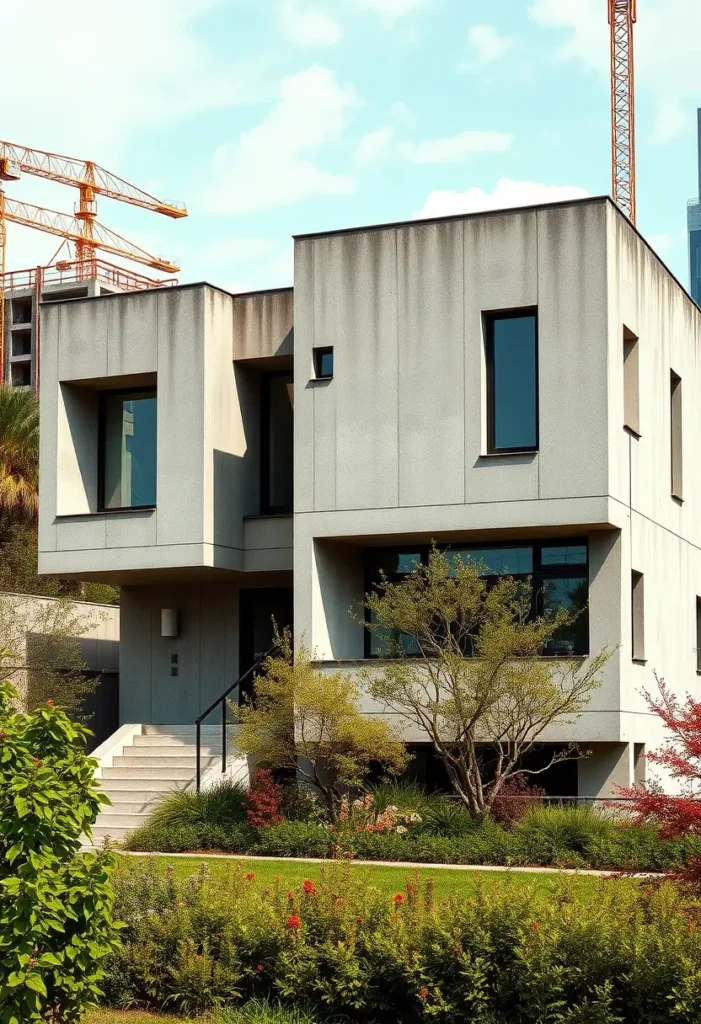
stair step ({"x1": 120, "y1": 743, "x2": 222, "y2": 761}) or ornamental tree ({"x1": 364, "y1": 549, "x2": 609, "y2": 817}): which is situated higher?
ornamental tree ({"x1": 364, "y1": 549, "x2": 609, "y2": 817})

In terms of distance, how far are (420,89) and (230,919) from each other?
30.2ft

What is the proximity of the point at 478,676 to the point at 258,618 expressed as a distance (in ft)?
25.0

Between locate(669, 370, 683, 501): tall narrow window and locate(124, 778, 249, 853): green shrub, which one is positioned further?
locate(669, 370, 683, 501): tall narrow window

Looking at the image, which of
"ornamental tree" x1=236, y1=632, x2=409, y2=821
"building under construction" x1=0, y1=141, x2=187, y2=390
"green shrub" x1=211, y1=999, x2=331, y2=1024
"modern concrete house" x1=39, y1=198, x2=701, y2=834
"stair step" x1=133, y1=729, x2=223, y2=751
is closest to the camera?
"green shrub" x1=211, y1=999, x2=331, y2=1024

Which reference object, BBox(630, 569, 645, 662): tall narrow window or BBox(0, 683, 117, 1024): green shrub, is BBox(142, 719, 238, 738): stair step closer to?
BBox(630, 569, 645, 662): tall narrow window

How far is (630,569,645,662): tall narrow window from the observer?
2159 cm

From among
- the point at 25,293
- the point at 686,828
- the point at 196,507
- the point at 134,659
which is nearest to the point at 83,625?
the point at 134,659

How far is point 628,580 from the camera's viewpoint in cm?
2075

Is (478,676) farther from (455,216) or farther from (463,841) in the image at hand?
(455,216)

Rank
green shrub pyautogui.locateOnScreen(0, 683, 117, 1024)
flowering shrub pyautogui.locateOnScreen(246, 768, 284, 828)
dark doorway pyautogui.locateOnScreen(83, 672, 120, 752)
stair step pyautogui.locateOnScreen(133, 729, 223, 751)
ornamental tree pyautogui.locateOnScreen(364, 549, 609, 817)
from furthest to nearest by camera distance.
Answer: dark doorway pyautogui.locateOnScreen(83, 672, 120, 752), stair step pyautogui.locateOnScreen(133, 729, 223, 751), flowering shrub pyautogui.locateOnScreen(246, 768, 284, 828), ornamental tree pyautogui.locateOnScreen(364, 549, 609, 817), green shrub pyautogui.locateOnScreen(0, 683, 117, 1024)

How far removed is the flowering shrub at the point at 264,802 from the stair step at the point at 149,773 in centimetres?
257

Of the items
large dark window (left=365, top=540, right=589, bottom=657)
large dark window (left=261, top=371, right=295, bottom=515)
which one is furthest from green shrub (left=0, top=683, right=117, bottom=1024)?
large dark window (left=261, top=371, right=295, bottom=515)

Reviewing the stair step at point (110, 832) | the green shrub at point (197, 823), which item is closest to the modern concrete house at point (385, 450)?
the stair step at point (110, 832)

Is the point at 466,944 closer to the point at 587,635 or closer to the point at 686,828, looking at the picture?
the point at 686,828
